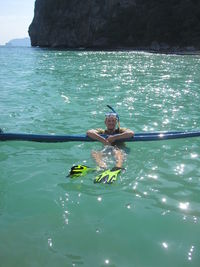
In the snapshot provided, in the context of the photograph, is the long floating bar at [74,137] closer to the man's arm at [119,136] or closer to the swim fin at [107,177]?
the man's arm at [119,136]

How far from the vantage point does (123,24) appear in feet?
260

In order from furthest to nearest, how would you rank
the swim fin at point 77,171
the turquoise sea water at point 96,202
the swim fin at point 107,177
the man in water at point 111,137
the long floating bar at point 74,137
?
the long floating bar at point 74,137 < the man in water at point 111,137 < the swim fin at point 77,171 < the swim fin at point 107,177 < the turquoise sea water at point 96,202

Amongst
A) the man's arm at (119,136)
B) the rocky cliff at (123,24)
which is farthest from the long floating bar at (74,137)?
the rocky cliff at (123,24)

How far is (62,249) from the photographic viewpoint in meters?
4.86

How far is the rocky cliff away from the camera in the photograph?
229ft

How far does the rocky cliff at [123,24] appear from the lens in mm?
69750

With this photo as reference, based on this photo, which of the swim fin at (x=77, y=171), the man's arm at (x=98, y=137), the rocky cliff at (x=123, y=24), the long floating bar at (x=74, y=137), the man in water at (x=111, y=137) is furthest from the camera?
the rocky cliff at (x=123, y=24)

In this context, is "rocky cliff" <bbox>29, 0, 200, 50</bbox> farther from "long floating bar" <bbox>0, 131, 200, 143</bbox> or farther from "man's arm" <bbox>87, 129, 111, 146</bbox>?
"man's arm" <bbox>87, 129, 111, 146</bbox>

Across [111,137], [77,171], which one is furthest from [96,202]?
[111,137]

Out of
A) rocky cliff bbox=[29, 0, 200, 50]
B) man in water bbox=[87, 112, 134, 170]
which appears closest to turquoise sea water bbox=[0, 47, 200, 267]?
man in water bbox=[87, 112, 134, 170]

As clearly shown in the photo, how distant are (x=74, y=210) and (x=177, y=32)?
231ft

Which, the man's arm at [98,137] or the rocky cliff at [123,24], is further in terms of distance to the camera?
the rocky cliff at [123,24]

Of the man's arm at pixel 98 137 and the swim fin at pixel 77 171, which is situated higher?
the man's arm at pixel 98 137

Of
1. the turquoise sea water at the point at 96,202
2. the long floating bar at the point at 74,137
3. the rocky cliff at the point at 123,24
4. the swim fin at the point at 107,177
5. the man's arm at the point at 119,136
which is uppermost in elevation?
the rocky cliff at the point at 123,24
